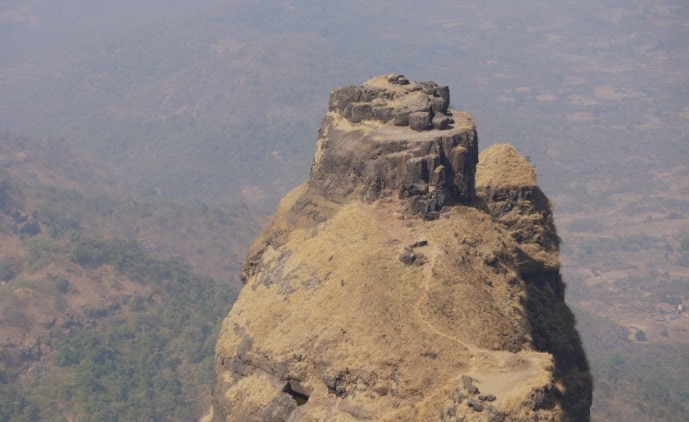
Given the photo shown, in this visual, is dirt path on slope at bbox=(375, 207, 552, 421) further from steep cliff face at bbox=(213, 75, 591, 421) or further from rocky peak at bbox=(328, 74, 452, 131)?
rocky peak at bbox=(328, 74, 452, 131)

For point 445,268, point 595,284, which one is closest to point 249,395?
point 445,268

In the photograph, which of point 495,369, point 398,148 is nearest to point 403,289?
point 495,369

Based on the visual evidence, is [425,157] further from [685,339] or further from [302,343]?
[685,339]

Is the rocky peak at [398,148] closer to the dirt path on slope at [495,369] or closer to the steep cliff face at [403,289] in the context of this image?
the steep cliff face at [403,289]

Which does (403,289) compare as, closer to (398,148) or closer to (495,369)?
(495,369)

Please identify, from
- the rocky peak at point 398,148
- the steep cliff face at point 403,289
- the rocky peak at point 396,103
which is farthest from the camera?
the rocky peak at point 396,103

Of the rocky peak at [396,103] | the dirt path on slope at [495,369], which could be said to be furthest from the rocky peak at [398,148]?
the dirt path on slope at [495,369]
